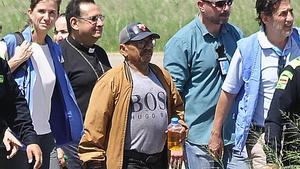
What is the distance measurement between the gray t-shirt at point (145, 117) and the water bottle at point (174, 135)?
0.06m

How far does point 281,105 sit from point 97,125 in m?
1.14

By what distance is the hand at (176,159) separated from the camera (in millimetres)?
6035

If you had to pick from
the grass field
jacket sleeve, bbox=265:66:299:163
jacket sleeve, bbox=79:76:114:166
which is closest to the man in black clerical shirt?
jacket sleeve, bbox=79:76:114:166

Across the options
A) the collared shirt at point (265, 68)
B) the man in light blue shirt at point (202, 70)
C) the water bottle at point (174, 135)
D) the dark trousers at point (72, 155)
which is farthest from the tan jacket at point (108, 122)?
the man in light blue shirt at point (202, 70)

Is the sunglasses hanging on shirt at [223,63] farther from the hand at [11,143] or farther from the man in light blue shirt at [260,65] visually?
the hand at [11,143]

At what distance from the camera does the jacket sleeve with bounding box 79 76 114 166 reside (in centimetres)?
584

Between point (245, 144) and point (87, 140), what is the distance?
3.84ft

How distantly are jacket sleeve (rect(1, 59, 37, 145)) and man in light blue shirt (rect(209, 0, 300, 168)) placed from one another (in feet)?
4.80

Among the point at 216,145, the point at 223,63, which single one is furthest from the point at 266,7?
the point at 216,145

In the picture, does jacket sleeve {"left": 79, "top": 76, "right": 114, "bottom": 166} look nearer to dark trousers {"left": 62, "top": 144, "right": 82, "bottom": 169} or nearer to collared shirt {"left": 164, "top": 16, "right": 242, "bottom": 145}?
dark trousers {"left": 62, "top": 144, "right": 82, "bottom": 169}

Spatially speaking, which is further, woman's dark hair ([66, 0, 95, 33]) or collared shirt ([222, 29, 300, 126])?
woman's dark hair ([66, 0, 95, 33])

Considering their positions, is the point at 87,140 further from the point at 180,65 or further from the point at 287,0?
the point at 287,0

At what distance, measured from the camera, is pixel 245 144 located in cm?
641

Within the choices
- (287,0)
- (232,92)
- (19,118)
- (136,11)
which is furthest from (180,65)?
(136,11)
